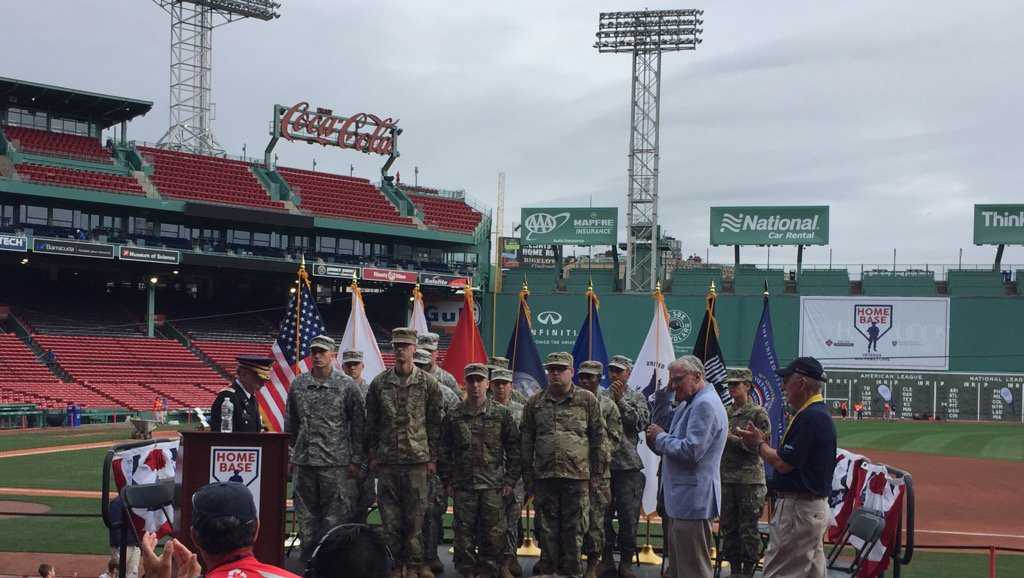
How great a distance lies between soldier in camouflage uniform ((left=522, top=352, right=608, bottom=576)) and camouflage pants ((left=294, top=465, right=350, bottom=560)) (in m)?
1.70

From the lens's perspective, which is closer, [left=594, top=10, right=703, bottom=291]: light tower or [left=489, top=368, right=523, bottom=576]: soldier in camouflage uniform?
[left=489, top=368, right=523, bottom=576]: soldier in camouflage uniform

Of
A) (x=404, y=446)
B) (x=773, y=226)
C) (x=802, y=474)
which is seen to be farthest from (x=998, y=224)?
(x=802, y=474)

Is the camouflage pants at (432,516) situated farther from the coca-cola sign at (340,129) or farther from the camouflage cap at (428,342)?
the coca-cola sign at (340,129)

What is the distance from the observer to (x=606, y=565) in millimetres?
9766

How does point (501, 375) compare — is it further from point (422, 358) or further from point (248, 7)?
point (248, 7)

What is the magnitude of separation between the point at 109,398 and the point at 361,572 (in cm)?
3606

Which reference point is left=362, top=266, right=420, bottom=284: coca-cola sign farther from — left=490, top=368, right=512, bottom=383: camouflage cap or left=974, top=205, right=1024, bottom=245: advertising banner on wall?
left=490, top=368, right=512, bottom=383: camouflage cap

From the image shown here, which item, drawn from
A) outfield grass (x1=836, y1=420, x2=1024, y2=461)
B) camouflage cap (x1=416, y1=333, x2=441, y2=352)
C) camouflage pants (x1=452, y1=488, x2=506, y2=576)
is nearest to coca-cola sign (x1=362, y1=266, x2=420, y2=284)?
outfield grass (x1=836, y1=420, x2=1024, y2=461)

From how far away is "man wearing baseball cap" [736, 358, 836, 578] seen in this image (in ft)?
22.4

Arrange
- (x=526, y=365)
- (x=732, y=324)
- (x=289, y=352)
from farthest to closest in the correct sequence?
(x=732, y=324) < (x=289, y=352) < (x=526, y=365)


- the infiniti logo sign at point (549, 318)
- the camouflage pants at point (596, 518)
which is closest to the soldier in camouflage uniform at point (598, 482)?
the camouflage pants at point (596, 518)

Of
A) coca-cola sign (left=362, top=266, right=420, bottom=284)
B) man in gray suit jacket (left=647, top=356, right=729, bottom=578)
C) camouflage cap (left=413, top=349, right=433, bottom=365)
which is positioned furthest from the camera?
coca-cola sign (left=362, top=266, right=420, bottom=284)

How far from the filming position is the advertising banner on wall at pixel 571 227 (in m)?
56.0

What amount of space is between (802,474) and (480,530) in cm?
328
